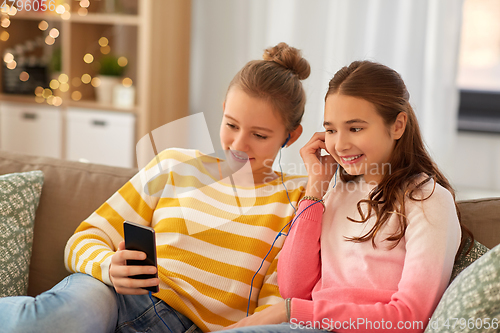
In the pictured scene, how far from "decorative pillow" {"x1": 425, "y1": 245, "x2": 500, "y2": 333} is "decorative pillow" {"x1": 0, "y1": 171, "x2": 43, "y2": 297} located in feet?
3.11

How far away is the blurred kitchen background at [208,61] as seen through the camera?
2.57 meters

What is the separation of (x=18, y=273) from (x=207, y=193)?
1.66 feet

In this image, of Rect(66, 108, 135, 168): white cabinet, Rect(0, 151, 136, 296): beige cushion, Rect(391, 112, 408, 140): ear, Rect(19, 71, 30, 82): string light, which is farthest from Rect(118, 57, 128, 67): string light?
Rect(391, 112, 408, 140): ear

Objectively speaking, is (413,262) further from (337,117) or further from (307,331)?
(337,117)

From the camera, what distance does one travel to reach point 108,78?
9.21ft

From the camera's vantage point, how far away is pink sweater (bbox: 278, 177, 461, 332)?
34.5 inches

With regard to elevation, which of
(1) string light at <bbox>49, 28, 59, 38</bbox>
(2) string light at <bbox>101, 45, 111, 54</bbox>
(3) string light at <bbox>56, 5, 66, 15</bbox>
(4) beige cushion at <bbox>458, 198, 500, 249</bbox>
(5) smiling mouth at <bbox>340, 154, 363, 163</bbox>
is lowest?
(4) beige cushion at <bbox>458, 198, 500, 249</bbox>

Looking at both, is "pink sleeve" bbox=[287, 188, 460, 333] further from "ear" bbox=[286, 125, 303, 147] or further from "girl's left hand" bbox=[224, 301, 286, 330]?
"ear" bbox=[286, 125, 303, 147]

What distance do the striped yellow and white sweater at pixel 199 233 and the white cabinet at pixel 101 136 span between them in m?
1.52

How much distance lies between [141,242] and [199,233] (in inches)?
8.5

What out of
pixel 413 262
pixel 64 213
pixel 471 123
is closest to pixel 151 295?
pixel 64 213

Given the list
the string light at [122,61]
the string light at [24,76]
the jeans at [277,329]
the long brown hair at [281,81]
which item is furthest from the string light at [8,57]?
the jeans at [277,329]

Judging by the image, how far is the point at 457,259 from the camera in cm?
104

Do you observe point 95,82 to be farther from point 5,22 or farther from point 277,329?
point 277,329
